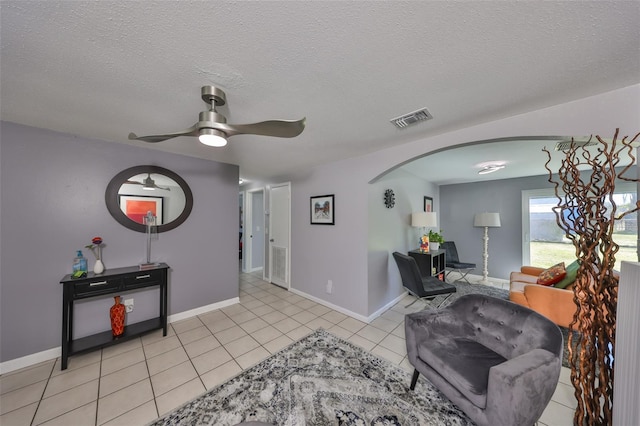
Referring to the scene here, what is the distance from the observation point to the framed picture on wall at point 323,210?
3.36m

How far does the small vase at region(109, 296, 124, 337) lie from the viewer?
2.29 m

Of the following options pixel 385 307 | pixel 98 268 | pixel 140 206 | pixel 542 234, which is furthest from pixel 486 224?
pixel 98 268

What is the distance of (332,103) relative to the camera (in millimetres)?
1671

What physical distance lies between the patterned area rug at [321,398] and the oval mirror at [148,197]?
2123 mm

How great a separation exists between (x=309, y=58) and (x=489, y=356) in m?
2.32

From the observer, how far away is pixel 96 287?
7.13 feet

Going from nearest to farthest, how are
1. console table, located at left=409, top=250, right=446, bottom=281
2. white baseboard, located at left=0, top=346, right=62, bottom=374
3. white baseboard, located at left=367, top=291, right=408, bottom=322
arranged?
white baseboard, located at left=0, top=346, right=62, bottom=374
white baseboard, located at left=367, top=291, right=408, bottom=322
console table, located at left=409, top=250, right=446, bottom=281

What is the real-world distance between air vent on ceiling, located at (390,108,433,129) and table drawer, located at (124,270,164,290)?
121 inches

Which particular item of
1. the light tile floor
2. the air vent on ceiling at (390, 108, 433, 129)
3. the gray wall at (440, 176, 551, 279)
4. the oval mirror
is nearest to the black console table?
the light tile floor

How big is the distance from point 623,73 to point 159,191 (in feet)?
14.0

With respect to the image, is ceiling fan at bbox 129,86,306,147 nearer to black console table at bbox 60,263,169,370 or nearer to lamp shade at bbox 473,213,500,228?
black console table at bbox 60,263,169,370

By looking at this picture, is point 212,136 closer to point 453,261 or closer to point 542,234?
point 453,261

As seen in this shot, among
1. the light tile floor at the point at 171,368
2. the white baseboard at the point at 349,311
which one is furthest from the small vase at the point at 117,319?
the white baseboard at the point at 349,311

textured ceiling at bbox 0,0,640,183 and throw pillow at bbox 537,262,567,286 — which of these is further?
throw pillow at bbox 537,262,567,286
